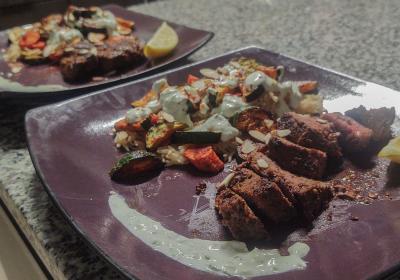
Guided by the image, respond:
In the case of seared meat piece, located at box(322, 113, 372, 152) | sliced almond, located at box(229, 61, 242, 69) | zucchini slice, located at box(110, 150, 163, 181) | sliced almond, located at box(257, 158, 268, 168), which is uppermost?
seared meat piece, located at box(322, 113, 372, 152)

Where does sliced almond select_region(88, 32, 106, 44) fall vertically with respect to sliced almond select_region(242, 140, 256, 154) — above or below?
below

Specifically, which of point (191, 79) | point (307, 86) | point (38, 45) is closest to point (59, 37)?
point (38, 45)

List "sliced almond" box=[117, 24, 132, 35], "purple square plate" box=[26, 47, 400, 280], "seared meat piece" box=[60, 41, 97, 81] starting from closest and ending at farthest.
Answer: "purple square plate" box=[26, 47, 400, 280]
"seared meat piece" box=[60, 41, 97, 81]
"sliced almond" box=[117, 24, 132, 35]

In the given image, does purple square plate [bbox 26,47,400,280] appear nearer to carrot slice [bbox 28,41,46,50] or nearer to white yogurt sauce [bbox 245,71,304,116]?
white yogurt sauce [bbox 245,71,304,116]

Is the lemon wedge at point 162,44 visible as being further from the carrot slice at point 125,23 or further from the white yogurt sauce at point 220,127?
the white yogurt sauce at point 220,127

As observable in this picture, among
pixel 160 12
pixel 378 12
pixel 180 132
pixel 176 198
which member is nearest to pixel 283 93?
pixel 180 132

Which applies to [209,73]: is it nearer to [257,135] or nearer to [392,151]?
[257,135]

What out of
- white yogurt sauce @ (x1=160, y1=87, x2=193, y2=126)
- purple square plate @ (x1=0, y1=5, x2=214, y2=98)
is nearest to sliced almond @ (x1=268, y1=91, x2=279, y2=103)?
white yogurt sauce @ (x1=160, y1=87, x2=193, y2=126)
